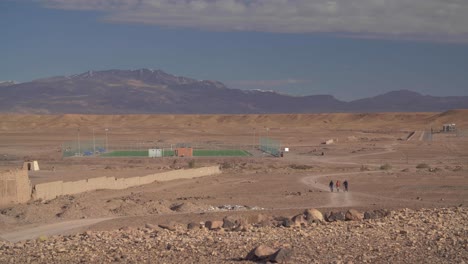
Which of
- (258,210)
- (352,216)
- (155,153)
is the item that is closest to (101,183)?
(258,210)

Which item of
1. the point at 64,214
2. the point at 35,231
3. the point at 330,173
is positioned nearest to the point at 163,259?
the point at 35,231

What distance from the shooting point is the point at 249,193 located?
41656 millimetres

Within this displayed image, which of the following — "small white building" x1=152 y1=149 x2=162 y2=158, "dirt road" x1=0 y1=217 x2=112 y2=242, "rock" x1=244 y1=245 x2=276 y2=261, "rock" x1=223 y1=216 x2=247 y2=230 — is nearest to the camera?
"rock" x1=244 y1=245 x2=276 y2=261

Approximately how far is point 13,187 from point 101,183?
9.76 meters

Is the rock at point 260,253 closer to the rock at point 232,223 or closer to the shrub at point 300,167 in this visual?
the rock at point 232,223

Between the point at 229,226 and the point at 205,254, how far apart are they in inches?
196

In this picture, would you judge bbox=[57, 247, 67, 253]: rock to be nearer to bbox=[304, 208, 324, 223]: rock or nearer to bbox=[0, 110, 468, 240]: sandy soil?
bbox=[304, 208, 324, 223]: rock

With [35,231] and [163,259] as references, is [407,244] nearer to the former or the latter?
[163,259]

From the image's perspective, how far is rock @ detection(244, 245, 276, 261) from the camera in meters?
13.2

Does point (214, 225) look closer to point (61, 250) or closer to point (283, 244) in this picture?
point (283, 244)

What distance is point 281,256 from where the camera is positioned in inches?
512

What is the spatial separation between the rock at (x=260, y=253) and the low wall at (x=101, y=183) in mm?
21840

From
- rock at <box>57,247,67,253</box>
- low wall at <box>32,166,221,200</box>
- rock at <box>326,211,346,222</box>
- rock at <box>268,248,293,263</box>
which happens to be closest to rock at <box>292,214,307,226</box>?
rock at <box>326,211,346,222</box>

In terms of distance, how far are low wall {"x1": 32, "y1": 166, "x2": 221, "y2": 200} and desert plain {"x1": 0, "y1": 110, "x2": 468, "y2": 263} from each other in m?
0.71
